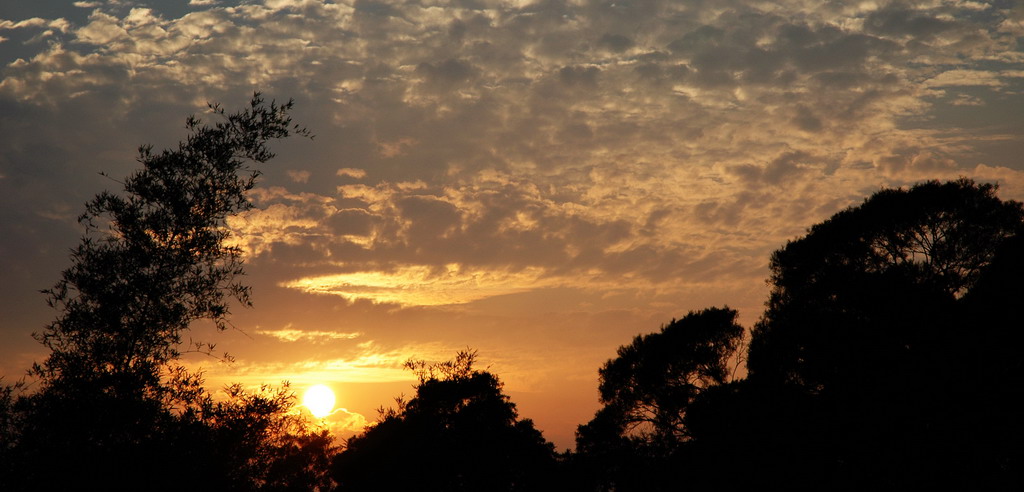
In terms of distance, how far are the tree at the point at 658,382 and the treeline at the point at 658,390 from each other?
150 mm

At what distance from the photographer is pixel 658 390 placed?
1917 inches

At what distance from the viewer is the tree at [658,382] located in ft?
153

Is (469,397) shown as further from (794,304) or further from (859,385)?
(859,385)

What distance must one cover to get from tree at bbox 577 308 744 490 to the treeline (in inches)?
5.9

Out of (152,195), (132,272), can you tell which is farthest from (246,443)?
(152,195)

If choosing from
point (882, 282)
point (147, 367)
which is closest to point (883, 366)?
point (882, 282)

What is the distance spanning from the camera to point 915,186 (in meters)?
35.7

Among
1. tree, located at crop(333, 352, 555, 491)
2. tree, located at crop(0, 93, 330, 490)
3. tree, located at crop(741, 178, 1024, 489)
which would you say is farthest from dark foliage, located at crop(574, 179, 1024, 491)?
tree, located at crop(0, 93, 330, 490)

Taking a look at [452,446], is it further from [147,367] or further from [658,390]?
[147,367]

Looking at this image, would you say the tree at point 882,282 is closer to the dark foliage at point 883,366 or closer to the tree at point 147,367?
the dark foliage at point 883,366

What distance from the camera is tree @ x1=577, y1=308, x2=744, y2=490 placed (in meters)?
46.5

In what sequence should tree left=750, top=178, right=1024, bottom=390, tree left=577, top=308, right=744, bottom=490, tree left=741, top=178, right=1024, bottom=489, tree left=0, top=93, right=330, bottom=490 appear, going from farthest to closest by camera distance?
tree left=577, top=308, right=744, bottom=490, tree left=750, top=178, right=1024, bottom=390, tree left=741, top=178, right=1024, bottom=489, tree left=0, top=93, right=330, bottom=490

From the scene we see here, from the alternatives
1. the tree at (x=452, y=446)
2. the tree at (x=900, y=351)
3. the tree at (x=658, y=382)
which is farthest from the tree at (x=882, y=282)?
the tree at (x=452, y=446)

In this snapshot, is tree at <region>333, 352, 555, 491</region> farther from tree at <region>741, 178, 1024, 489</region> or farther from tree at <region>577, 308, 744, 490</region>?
tree at <region>741, 178, 1024, 489</region>
